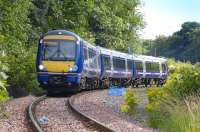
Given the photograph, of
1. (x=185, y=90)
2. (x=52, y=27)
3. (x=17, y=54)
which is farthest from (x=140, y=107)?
(x=52, y=27)

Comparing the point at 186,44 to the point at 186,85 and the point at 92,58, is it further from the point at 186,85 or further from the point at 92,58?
the point at 186,85

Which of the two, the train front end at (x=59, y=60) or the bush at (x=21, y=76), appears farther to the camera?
the bush at (x=21, y=76)

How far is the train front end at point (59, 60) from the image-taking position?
2730 cm

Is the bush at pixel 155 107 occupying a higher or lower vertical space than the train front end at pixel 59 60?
lower

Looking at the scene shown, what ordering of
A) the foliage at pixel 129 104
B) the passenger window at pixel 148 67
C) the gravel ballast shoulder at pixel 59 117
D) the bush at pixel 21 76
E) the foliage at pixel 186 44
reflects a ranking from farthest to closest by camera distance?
1. the foliage at pixel 186 44
2. the passenger window at pixel 148 67
3. the bush at pixel 21 76
4. the foliage at pixel 129 104
5. the gravel ballast shoulder at pixel 59 117

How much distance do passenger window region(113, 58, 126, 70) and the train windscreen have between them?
41.1ft

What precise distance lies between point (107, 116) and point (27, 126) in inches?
139

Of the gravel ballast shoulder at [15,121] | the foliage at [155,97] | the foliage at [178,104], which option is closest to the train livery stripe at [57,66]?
the gravel ballast shoulder at [15,121]

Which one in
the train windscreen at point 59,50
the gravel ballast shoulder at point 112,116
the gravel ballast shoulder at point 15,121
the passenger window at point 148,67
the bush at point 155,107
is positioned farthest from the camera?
the passenger window at point 148,67

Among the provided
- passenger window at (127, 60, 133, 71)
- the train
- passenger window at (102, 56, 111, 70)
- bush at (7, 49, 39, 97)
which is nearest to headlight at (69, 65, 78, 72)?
the train

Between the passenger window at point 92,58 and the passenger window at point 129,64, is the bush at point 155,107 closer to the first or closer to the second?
the passenger window at point 92,58

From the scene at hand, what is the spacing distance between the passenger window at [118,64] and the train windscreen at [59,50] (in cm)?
1254

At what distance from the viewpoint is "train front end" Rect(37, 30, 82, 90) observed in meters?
27.3

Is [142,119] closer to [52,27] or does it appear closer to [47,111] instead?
[47,111]
